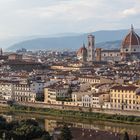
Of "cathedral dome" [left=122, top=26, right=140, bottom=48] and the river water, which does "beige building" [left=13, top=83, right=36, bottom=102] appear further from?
"cathedral dome" [left=122, top=26, right=140, bottom=48]

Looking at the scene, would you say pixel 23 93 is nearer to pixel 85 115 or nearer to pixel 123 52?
pixel 85 115

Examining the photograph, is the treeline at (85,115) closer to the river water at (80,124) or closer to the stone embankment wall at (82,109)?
the stone embankment wall at (82,109)

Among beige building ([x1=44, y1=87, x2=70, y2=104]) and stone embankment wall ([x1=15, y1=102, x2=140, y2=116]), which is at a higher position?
beige building ([x1=44, y1=87, x2=70, y2=104])

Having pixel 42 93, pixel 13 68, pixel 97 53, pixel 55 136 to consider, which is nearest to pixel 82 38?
pixel 97 53

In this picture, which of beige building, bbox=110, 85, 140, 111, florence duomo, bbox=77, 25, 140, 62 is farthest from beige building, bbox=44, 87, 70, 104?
florence duomo, bbox=77, 25, 140, 62

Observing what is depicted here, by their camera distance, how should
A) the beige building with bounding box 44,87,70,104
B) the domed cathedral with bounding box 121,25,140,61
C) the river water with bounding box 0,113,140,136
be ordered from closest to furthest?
the river water with bounding box 0,113,140,136 → the beige building with bounding box 44,87,70,104 → the domed cathedral with bounding box 121,25,140,61

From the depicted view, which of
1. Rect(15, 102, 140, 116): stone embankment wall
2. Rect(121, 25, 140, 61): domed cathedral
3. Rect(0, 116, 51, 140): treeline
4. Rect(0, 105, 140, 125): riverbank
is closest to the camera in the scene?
Rect(0, 116, 51, 140): treeline
